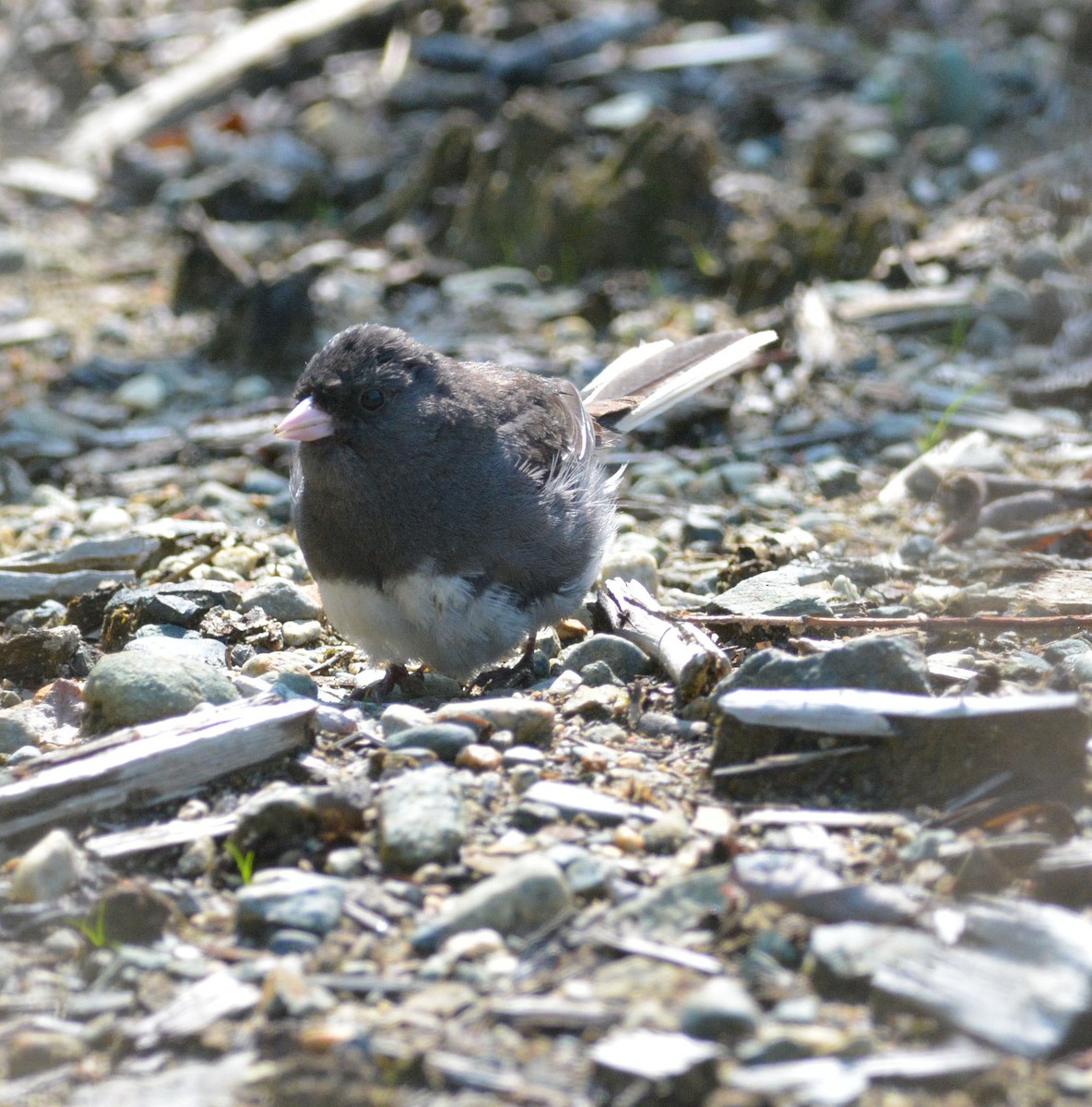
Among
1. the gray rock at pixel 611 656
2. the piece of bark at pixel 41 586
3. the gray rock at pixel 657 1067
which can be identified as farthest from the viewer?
the piece of bark at pixel 41 586

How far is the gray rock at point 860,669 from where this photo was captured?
2.74 meters

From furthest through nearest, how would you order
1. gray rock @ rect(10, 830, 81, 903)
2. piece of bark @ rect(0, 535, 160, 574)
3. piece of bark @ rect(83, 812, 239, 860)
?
piece of bark @ rect(0, 535, 160, 574)
piece of bark @ rect(83, 812, 239, 860)
gray rock @ rect(10, 830, 81, 903)

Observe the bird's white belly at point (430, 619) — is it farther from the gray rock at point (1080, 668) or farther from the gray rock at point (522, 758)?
the gray rock at point (1080, 668)

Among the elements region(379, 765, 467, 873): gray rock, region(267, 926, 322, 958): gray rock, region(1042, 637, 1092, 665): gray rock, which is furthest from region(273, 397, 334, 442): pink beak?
region(1042, 637, 1092, 665): gray rock

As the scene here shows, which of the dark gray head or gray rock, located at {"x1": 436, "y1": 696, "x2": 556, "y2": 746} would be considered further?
the dark gray head

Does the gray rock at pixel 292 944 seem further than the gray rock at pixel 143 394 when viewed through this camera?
No

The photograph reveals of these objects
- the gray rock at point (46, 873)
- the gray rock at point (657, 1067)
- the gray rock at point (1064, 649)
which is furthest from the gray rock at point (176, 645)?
the gray rock at point (1064, 649)

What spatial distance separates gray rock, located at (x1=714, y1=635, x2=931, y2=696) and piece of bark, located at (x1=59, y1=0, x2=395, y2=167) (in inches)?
260

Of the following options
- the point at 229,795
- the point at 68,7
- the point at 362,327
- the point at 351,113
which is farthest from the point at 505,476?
the point at 68,7

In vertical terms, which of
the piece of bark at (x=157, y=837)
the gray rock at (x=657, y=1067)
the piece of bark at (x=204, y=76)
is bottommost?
the gray rock at (x=657, y=1067)

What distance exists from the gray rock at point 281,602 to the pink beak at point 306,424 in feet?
2.19

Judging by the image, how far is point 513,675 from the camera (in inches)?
140

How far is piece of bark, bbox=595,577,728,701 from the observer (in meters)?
3.09

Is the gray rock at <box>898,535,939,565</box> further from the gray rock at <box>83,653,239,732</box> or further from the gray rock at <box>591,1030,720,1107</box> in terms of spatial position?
the gray rock at <box>591,1030,720,1107</box>
